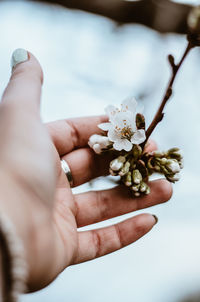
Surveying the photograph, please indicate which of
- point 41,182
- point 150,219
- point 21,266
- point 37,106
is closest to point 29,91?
point 37,106

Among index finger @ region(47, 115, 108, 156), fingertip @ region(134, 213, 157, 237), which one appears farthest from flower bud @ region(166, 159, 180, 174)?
index finger @ region(47, 115, 108, 156)

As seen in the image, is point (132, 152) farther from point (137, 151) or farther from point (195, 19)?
point (195, 19)

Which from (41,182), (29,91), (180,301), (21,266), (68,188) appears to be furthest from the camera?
(180,301)

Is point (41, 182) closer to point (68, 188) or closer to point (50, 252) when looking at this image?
point (50, 252)

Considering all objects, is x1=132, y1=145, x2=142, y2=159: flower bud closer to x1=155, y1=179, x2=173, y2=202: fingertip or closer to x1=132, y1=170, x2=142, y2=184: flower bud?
x1=132, y1=170, x2=142, y2=184: flower bud

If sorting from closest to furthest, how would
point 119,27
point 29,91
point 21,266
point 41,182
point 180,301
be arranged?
point 21,266, point 41,182, point 29,91, point 180,301, point 119,27

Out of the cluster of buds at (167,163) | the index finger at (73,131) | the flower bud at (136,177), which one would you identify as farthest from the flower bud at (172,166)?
the index finger at (73,131)

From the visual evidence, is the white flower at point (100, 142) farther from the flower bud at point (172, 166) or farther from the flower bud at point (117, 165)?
the flower bud at point (172, 166)

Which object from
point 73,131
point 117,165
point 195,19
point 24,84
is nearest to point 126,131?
point 117,165
